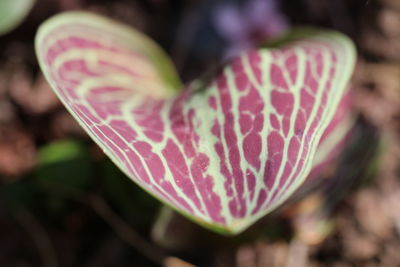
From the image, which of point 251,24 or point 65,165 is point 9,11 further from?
point 251,24

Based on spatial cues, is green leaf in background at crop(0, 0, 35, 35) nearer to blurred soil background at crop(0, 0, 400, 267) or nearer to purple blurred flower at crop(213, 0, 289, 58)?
blurred soil background at crop(0, 0, 400, 267)

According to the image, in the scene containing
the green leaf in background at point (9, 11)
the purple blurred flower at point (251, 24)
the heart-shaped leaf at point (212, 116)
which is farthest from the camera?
the purple blurred flower at point (251, 24)

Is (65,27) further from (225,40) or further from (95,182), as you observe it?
(225,40)

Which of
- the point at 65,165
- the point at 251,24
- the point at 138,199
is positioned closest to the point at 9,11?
the point at 65,165

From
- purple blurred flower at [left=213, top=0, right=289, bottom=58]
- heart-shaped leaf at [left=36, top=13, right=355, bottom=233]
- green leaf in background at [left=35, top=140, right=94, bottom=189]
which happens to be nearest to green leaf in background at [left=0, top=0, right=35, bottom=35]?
heart-shaped leaf at [left=36, top=13, right=355, bottom=233]

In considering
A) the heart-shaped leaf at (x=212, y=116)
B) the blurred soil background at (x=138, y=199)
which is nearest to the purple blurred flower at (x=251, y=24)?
the blurred soil background at (x=138, y=199)

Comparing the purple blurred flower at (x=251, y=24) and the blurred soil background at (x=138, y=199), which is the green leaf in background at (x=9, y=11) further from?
the purple blurred flower at (x=251, y=24)
